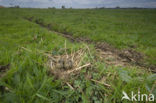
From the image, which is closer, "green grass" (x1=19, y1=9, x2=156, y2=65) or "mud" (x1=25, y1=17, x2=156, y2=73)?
"mud" (x1=25, y1=17, x2=156, y2=73)

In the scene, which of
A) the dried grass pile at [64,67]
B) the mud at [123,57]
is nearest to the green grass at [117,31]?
the mud at [123,57]

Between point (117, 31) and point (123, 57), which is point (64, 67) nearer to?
point (123, 57)

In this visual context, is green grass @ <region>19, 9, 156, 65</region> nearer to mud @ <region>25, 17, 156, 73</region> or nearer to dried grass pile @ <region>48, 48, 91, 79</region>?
mud @ <region>25, 17, 156, 73</region>

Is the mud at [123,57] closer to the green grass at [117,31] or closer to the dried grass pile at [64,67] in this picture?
the green grass at [117,31]

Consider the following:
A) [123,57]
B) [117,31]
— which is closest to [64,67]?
[123,57]

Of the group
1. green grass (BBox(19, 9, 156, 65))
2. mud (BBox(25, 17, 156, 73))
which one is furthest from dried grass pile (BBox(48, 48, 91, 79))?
green grass (BBox(19, 9, 156, 65))

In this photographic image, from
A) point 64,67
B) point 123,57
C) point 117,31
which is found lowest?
point 123,57

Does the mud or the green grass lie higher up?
the green grass

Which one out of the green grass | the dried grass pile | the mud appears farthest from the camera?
the green grass

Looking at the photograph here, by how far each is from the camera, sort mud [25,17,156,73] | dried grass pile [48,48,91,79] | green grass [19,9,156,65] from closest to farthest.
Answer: dried grass pile [48,48,91,79]
mud [25,17,156,73]
green grass [19,9,156,65]

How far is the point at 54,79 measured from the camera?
1.66 meters

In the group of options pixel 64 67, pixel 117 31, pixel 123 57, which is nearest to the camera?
pixel 64 67

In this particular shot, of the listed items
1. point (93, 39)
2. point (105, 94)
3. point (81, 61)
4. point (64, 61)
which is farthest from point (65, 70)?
point (93, 39)

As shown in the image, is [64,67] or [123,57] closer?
[64,67]
